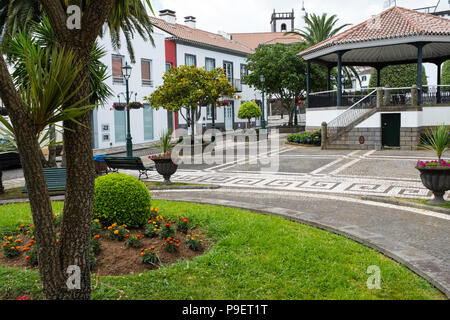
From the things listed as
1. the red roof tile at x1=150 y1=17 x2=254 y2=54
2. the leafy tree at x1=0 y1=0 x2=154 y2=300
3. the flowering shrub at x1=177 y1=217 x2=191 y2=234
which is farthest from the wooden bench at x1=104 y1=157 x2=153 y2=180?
the red roof tile at x1=150 y1=17 x2=254 y2=54

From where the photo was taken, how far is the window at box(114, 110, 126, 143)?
93.2 feet

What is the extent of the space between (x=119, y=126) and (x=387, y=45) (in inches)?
709

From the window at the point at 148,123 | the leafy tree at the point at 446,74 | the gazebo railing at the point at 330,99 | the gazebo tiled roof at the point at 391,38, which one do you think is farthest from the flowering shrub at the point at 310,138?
the leafy tree at the point at 446,74

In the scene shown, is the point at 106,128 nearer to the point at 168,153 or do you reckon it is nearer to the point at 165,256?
the point at 168,153

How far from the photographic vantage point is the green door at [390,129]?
21.1m

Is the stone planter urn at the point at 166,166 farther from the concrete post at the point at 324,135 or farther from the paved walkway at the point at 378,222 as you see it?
the concrete post at the point at 324,135

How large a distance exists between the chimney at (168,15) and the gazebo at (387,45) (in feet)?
56.0

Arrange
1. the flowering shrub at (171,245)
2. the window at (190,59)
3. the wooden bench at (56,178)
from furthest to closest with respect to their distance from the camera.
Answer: the window at (190,59), the wooden bench at (56,178), the flowering shrub at (171,245)

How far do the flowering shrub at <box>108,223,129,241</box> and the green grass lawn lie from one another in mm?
1309

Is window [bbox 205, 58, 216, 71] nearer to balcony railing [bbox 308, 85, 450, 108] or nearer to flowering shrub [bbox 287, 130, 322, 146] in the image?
balcony railing [bbox 308, 85, 450, 108]

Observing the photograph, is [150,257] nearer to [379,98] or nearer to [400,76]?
[379,98]

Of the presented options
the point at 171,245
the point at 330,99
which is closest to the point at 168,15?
the point at 330,99
